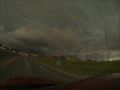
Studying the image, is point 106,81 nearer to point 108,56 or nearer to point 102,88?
point 102,88

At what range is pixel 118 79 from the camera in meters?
1.76

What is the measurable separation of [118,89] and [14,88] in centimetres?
318

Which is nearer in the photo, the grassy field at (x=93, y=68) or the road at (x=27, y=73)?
the road at (x=27, y=73)

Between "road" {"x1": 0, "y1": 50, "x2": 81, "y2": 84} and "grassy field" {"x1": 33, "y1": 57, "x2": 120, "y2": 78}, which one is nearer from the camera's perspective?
"road" {"x1": 0, "y1": 50, "x2": 81, "y2": 84}

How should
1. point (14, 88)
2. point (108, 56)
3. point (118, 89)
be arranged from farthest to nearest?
point (108, 56) → point (14, 88) → point (118, 89)

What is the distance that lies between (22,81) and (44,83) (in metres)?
0.66

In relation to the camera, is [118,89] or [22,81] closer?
[118,89]

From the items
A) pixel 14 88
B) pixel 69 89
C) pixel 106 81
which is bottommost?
pixel 14 88

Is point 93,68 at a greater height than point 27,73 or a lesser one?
lesser

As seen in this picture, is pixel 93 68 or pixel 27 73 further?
pixel 93 68

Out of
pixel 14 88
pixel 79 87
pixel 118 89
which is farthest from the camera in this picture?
pixel 14 88

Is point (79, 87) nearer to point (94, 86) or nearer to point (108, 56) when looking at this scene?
point (94, 86)

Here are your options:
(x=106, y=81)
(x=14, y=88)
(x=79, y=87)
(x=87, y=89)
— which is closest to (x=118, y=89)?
(x=106, y=81)

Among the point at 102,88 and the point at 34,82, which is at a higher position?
the point at 102,88
